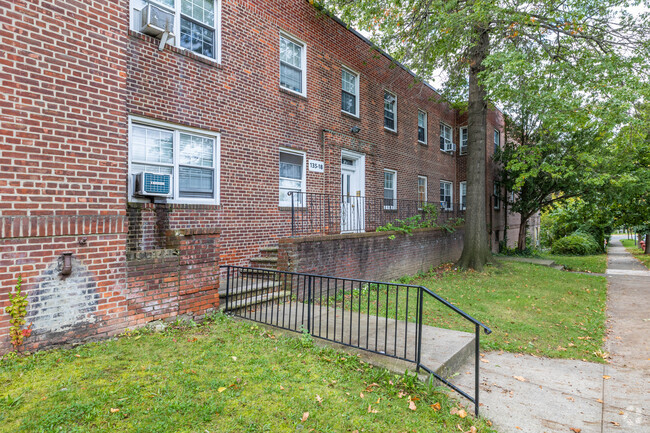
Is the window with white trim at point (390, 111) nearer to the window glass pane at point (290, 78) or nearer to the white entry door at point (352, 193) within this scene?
the white entry door at point (352, 193)

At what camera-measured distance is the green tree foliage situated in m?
8.56

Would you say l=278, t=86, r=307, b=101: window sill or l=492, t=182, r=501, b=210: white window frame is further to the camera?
l=492, t=182, r=501, b=210: white window frame

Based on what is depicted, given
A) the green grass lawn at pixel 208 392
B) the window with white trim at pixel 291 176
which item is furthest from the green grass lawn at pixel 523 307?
the window with white trim at pixel 291 176

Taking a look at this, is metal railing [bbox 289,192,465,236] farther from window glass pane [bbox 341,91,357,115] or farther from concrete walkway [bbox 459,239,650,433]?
concrete walkway [bbox 459,239,650,433]

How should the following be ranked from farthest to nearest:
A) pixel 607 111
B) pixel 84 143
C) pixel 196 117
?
1. pixel 607 111
2. pixel 196 117
3. pixel 84 143

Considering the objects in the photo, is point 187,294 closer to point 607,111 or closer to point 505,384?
point 505,384

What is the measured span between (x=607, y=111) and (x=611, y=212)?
14647 millimetres

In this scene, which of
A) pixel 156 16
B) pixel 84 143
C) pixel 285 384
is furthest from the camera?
pixel 156 16

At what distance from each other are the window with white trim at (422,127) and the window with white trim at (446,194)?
2546mm

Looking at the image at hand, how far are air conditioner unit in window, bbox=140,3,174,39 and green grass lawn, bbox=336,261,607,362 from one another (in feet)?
18.6

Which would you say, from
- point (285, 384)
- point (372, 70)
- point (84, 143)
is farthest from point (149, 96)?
point (372, 70)

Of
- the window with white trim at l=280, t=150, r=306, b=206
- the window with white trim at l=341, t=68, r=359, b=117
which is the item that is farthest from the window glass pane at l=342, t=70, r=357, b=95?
the window with white trim at l=280, t=150, r=306, b=206

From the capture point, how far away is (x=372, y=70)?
12.0 metres

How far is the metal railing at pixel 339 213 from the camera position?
355 inches
